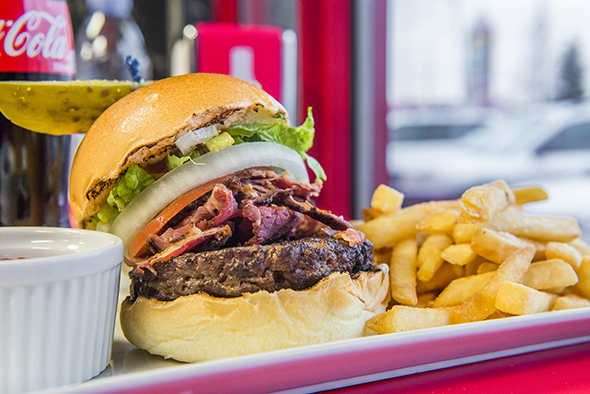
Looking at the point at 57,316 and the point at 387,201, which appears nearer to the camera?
the point at 57,316

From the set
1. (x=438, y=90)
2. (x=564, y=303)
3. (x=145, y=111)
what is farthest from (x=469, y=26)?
(x=145, y=111)

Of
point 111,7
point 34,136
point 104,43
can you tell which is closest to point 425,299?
point 34,136

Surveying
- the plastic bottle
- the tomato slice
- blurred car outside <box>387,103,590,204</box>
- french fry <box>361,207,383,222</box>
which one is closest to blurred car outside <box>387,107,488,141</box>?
blurred car outside <box>387,103,590,204</box>

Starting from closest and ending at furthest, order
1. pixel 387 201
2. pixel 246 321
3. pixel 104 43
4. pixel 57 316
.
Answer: pixel 57 316
pixel 246 321
pixel 387 201
pixel 104 43

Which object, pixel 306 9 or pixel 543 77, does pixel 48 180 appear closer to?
pixel 306 9

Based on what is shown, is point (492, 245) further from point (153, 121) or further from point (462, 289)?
point (153, 121)
